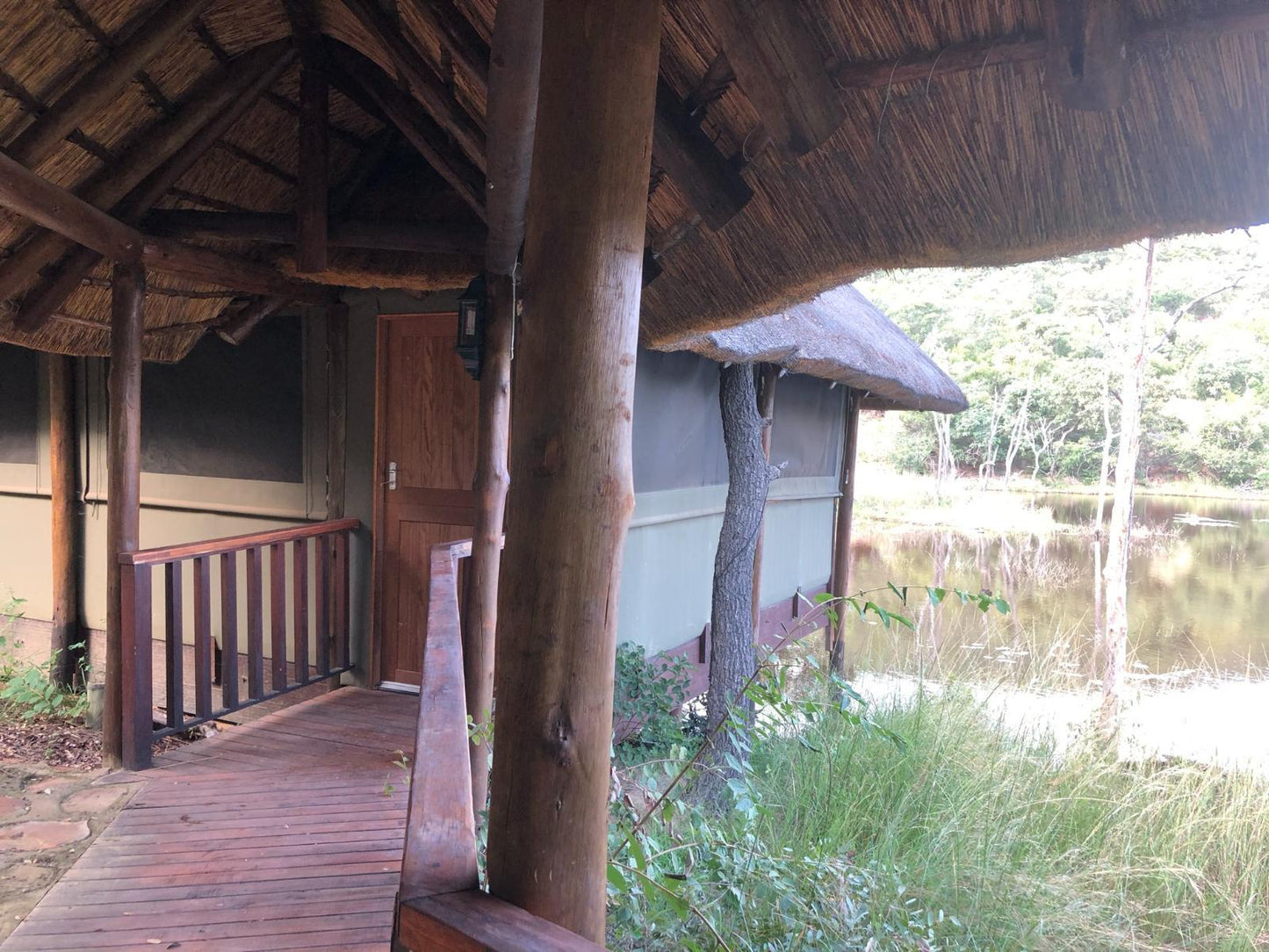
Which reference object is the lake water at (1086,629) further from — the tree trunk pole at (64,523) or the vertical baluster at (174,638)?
the tree trunk pole at (64,523)

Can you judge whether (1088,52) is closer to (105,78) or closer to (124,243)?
(105,78)

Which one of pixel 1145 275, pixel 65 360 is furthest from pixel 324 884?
pixel 1145 275

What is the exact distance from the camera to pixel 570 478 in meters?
1.21

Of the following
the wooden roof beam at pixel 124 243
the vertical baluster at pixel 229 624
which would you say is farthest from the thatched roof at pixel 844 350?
the vertical baluster at pixel 229 624

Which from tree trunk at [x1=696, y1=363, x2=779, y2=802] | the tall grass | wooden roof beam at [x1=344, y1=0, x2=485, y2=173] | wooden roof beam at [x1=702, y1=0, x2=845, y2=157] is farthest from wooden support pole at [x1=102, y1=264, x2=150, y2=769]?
tree trunk at [x1=696, y1=363, x2=779, y2=802]

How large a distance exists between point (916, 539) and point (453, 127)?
21.6 meters

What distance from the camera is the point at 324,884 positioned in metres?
2.74

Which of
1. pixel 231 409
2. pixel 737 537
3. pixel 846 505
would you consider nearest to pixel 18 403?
pixel 231 409

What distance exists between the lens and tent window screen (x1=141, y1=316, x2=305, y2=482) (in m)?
5.05

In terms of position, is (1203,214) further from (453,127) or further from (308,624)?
(308,624)

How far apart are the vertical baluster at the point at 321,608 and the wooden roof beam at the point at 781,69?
3.56m

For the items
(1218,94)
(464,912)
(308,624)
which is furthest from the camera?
(308,624)

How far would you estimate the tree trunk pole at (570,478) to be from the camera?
1184 mm

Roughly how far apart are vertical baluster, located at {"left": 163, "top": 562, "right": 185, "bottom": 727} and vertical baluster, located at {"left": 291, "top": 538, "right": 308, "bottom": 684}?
68 cm
